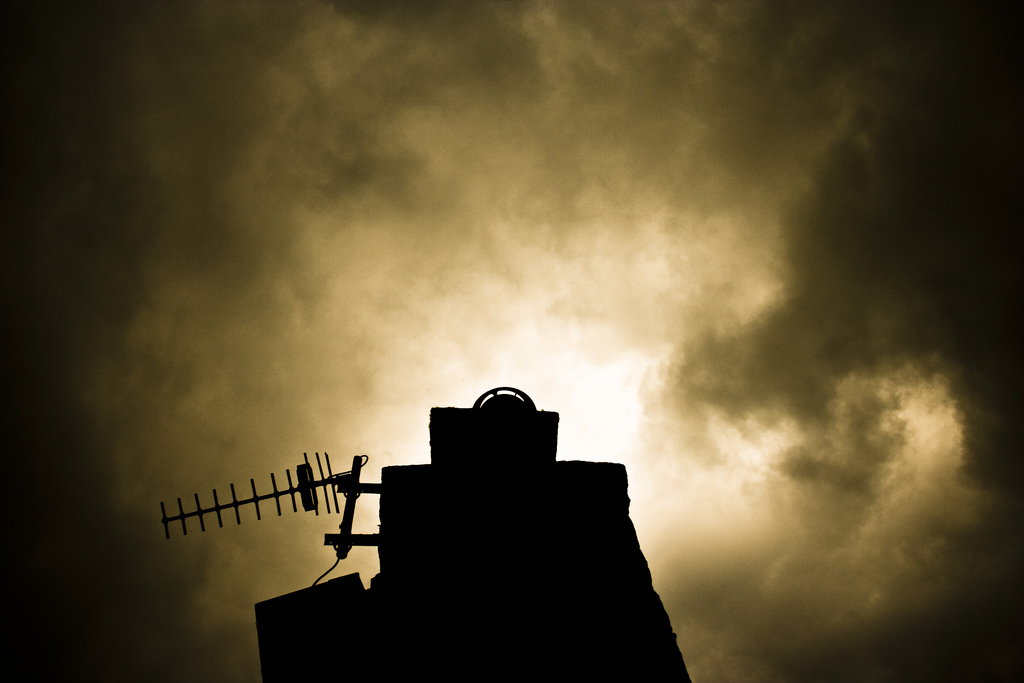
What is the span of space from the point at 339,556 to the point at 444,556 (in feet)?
5.83

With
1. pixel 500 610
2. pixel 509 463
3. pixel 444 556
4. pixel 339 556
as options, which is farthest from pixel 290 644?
pixel 509 463

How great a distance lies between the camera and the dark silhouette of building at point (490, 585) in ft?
16.7

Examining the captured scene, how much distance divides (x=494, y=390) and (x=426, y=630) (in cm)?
317

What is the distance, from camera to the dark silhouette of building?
16.7 feet

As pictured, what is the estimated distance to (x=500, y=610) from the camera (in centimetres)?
536

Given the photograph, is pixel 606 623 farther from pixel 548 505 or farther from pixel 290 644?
pixel 290 644

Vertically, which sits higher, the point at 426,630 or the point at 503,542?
the point at 503,542

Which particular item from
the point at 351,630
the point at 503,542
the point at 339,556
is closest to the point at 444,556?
the point at 503,542

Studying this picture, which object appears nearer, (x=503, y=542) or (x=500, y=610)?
(x=500, y=610)

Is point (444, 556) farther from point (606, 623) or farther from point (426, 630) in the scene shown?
point (606, 623)

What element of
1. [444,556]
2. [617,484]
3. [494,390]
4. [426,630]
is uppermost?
[494,390]

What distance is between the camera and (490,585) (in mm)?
5465

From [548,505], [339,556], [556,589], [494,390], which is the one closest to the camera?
[556,589]

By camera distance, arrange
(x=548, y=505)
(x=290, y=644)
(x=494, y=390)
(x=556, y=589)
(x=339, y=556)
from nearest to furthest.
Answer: (x=290, y=644) → (x=556, y=589) → (x=548, y=505) → (x=339, y=556) → (x=494, y=390)
